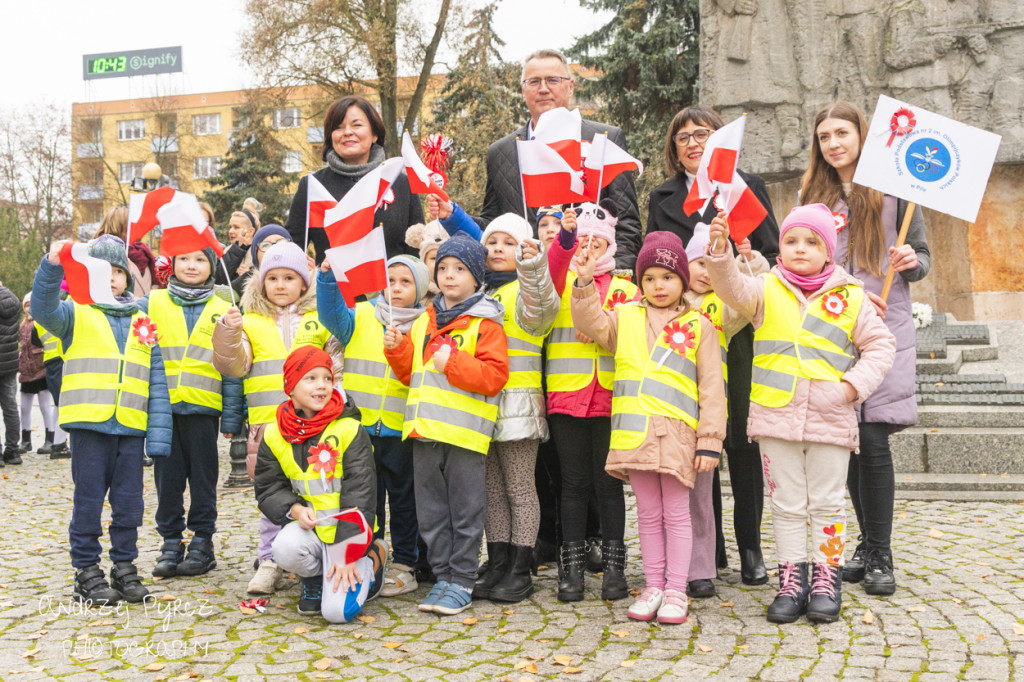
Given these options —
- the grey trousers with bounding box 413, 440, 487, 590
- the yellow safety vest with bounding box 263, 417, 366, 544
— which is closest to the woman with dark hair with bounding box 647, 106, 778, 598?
the grey trousers with bounding box 413, 440, 487, 590

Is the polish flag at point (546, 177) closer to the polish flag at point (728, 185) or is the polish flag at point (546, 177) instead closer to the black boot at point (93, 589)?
the polish flag at point (728, 185)

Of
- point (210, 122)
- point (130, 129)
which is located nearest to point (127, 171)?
point (210, 122)

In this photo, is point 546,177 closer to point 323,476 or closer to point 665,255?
point 665,255

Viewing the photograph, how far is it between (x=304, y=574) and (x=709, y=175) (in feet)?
8.33

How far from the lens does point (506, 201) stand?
5184 mm

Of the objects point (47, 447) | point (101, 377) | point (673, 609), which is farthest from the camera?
point (47, 447)

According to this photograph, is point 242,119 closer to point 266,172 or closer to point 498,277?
point 266,172

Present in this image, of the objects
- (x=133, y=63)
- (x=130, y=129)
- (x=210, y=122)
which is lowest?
(x=210, y=122)

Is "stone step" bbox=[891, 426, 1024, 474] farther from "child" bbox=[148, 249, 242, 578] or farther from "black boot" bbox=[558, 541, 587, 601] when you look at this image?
"child" bbox=[148, 249, 242, 578]

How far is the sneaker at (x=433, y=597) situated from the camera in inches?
168

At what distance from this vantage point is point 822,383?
401 centimetres

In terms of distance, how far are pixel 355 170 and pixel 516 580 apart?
2.37m

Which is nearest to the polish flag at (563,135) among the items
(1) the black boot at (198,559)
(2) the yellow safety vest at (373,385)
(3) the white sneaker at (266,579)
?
(2) the yellow safety vest at (373,385)

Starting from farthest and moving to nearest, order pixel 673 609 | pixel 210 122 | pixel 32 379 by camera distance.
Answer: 1. pixel 210 122
2. pixel 32 379
3. pixel 673 609
